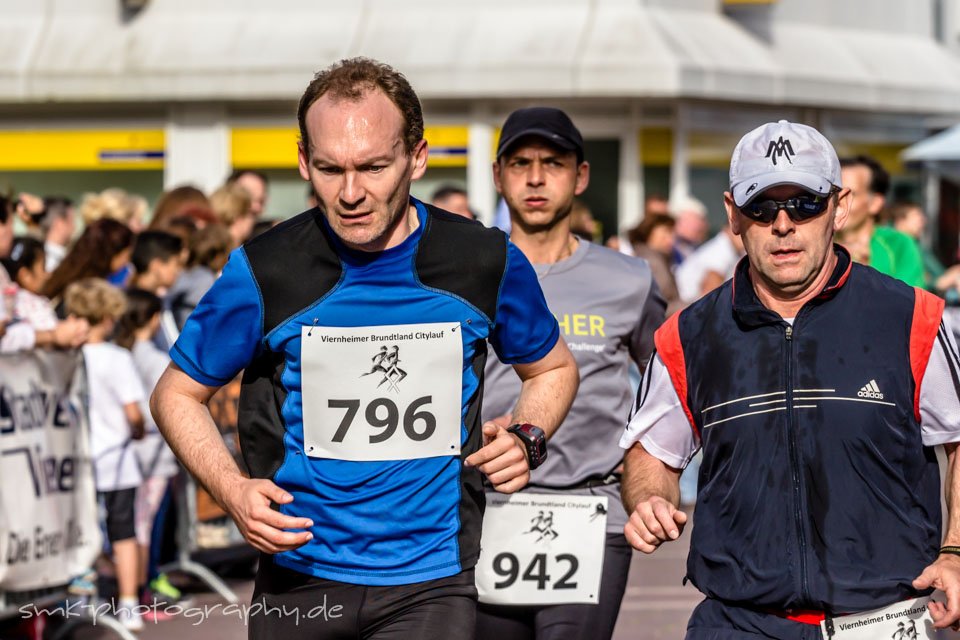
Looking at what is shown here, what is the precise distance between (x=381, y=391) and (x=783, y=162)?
1.17 meters

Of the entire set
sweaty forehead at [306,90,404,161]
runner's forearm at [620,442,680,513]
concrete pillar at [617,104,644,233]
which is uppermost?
concrete pillar at [617,104,644,233]

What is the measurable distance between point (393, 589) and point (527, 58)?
56.0ft

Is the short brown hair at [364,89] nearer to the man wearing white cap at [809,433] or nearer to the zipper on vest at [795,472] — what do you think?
the man wearing white cap at [809,433]

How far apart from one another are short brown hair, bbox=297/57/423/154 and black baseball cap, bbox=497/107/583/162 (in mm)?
1652

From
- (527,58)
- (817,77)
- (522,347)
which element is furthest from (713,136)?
(522,347)

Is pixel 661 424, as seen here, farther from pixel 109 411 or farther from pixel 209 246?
pixel 209 246

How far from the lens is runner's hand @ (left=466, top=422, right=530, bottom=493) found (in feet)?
14.2

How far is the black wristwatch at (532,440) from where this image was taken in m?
4.48

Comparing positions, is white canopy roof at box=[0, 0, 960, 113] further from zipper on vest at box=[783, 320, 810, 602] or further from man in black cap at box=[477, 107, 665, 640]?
zipper on vest at box=[783, 320, 810, 602]

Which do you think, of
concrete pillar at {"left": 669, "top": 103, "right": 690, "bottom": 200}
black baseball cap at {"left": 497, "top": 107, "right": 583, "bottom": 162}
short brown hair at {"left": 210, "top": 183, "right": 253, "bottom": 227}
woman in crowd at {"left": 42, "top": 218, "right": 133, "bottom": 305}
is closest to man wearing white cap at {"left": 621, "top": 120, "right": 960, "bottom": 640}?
black baseball cap at {"left": 497, "top": 107, "right": 583, "bottom": 162}

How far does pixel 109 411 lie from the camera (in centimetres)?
924

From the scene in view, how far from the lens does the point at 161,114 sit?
23016 mm

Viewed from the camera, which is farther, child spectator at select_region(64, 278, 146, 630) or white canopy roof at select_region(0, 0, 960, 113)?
white canopy roof at select_region(0, 0, 960, 113)

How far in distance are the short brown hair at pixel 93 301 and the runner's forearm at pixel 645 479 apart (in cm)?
515
